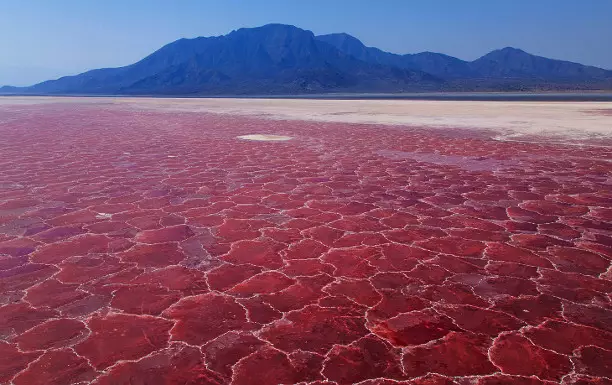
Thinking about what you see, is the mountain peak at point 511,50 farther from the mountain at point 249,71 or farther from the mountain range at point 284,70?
the mountain at point 249,71

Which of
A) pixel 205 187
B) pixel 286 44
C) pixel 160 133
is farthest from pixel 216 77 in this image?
pixel 205 187

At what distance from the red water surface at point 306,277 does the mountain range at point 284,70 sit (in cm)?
8460

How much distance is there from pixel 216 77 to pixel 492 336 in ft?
408

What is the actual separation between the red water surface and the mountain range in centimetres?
8460

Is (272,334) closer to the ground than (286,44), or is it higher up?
closer to the ground

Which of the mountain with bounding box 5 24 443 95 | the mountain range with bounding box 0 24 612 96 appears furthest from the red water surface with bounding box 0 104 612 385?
the mountain range with bounding box 0 24 612 96

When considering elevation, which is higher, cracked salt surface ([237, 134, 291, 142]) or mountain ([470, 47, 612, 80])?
mountain ([470, 47, 612, 80])

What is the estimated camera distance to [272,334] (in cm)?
279

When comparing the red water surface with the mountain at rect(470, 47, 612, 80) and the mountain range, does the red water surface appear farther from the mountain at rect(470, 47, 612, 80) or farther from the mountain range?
the mountain at rect(470, 47, 612, 80)

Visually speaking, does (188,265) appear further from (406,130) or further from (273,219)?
(406,130)

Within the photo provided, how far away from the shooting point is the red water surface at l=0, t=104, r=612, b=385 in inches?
98.9

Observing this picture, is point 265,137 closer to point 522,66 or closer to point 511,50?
point 522,66

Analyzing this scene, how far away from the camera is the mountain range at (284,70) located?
350 ft

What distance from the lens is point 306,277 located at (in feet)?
11.7
